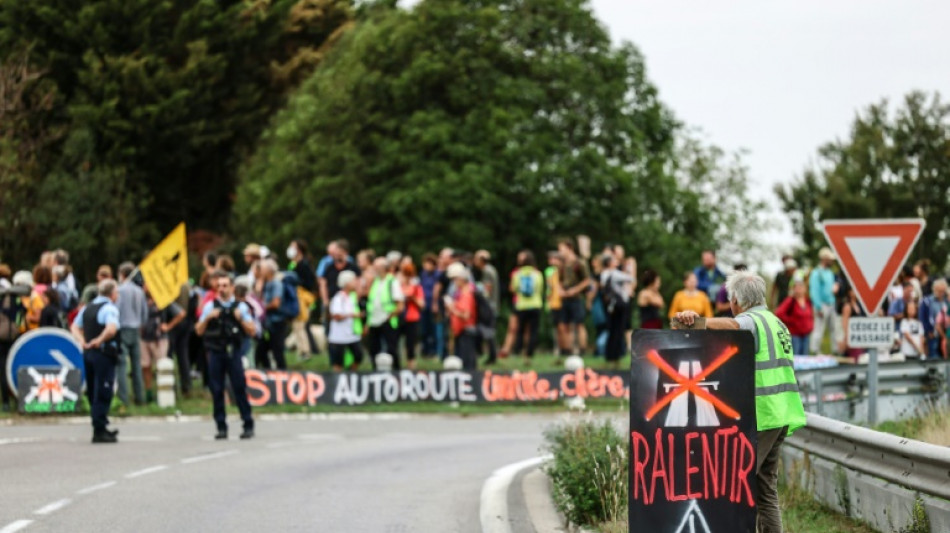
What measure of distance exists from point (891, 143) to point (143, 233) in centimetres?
3926

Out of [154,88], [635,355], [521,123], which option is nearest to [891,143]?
[521,123]

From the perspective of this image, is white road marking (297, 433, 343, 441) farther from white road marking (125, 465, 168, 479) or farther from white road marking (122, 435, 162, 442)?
white road marking (125, 465, 168, 479)

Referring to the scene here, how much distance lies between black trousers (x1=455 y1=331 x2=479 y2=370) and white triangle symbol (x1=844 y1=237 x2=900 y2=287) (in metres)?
13.4

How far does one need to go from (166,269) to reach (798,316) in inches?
379

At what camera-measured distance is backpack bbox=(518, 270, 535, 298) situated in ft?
98.0

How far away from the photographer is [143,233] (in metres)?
52.7

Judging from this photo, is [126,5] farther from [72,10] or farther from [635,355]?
[635,355]

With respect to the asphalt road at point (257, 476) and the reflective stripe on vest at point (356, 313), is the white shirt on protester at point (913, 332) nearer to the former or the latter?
the asphalt road at point (257, 476)

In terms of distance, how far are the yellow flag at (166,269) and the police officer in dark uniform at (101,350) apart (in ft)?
15.9

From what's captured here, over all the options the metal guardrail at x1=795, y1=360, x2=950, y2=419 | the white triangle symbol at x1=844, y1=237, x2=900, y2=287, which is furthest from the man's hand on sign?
the metal guardrail at x1=795, y1=360, x2=950, y2=419

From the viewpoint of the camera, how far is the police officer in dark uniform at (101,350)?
67.7 ft

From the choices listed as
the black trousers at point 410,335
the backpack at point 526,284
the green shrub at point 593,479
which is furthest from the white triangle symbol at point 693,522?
the backpack at point 526,284

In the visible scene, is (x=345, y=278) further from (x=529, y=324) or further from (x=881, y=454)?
(x=881, y=454)

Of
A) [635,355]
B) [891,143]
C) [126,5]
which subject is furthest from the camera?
[891,143]
